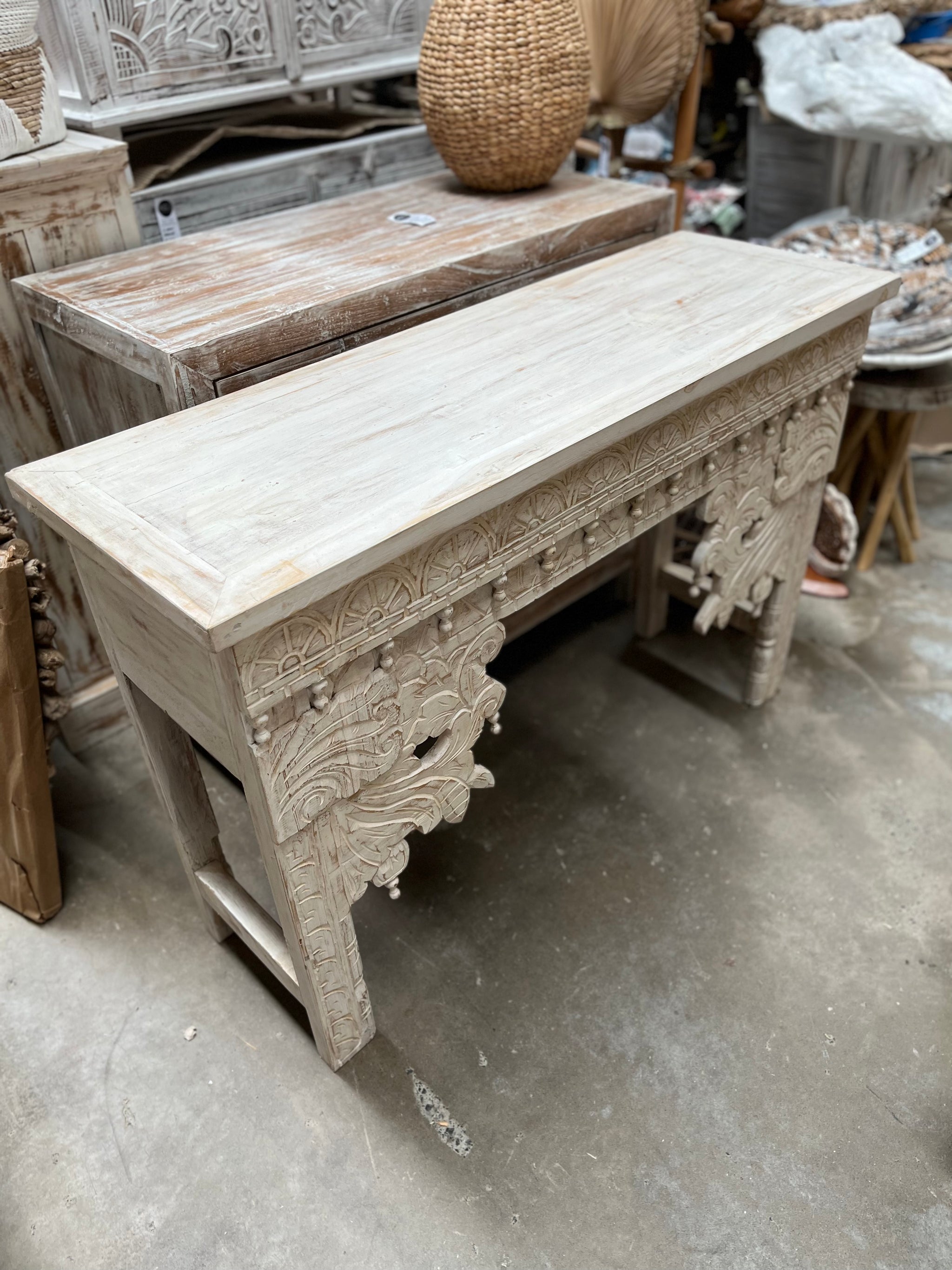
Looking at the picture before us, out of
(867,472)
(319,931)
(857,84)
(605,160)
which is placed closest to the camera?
(319,931)

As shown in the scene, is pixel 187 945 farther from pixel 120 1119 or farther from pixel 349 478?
pixel 349 478

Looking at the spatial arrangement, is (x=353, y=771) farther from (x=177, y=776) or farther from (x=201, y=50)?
(x=201, y=50)

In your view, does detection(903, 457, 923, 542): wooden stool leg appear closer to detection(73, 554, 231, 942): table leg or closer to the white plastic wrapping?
the white plastic wrapping

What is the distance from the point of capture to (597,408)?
1222 mm

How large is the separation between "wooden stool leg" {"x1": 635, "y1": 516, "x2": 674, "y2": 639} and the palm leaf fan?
1.10 metres

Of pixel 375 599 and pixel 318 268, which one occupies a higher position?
pixel 318 268

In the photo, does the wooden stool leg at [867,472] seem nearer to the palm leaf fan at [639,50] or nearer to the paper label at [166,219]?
the palm leaf fan at [639,50]

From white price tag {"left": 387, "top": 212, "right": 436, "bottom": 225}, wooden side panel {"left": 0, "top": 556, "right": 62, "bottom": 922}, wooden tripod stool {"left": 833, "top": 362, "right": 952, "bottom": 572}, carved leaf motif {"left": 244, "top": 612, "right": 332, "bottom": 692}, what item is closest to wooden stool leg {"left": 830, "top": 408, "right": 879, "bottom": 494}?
wooden tripod stool {"left": 833, "top": 362, "right": 952, "bottom": 572}

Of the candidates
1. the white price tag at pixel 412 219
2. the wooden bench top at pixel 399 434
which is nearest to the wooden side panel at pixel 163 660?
the wooden bench top at pixel 399 434

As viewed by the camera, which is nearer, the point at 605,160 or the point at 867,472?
the point at 867,472

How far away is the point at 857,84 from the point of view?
2494 mm

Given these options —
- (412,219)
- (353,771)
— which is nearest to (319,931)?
(353,771)

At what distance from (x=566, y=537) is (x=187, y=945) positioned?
1.03 meters

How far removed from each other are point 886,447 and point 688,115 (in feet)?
3.43
